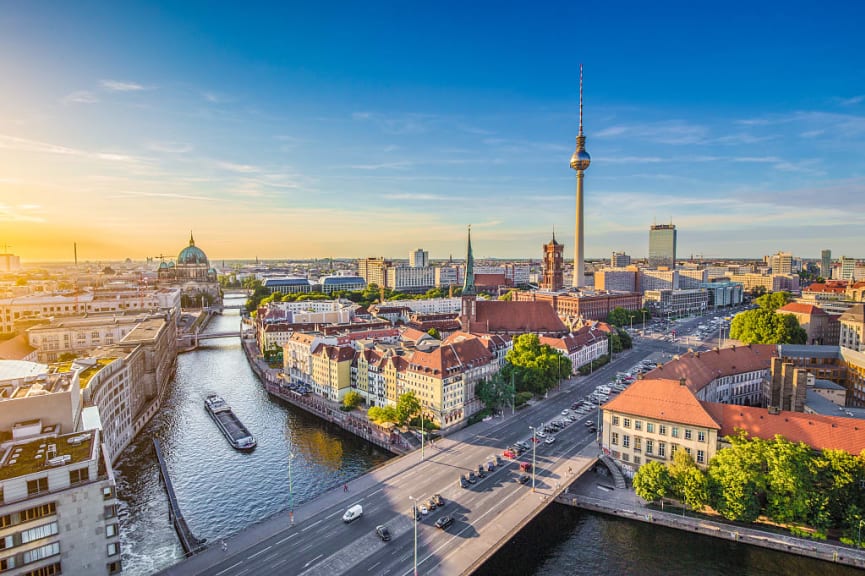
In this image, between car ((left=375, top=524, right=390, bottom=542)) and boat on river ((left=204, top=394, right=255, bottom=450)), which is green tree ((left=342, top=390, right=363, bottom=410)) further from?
car ((left=375, top=524, right=390, bottom=542))

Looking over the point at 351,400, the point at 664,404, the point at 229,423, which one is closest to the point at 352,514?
the point at 664,404

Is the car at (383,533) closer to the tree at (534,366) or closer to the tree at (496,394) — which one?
the tree at (496,394)

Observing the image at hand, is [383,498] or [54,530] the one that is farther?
[383,498]

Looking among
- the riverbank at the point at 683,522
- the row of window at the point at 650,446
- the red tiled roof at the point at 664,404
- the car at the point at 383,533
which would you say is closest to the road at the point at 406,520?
the car at the point at 383,533

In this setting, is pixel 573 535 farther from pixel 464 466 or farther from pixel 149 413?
pixel 149 413

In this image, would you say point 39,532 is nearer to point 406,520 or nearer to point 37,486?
point 37,486

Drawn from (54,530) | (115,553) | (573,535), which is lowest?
(573,535)

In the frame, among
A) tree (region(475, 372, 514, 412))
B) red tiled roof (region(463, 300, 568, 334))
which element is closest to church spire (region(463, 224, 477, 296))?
red tiled roof (region(463, 300, 568, 334))

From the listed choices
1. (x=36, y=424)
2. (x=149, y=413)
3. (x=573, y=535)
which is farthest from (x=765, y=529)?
(x=149, y=413)
